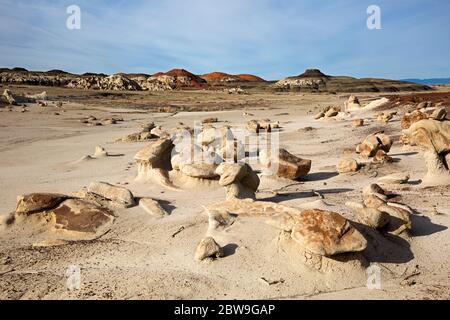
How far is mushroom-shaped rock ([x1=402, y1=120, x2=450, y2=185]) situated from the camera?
19.6 feet

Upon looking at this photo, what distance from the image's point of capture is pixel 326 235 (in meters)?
Result: 3.36

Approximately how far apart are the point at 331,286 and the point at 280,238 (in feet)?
2.17

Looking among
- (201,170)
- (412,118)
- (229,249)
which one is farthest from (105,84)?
(229,249)

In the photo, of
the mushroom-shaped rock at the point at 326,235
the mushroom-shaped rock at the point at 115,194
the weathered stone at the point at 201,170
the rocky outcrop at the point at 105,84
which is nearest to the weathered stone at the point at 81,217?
the mushroom-shaped rock at the point at 115,194

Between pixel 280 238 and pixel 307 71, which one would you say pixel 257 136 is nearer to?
pixel 280 238

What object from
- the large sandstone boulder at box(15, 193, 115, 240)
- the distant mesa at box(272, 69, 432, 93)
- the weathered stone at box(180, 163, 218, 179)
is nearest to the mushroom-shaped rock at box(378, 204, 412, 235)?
the weathered stone at box(180, 163, 218, 179)

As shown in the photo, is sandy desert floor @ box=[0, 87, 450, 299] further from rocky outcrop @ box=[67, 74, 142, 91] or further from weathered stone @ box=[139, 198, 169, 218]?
rocky outcrop @ box=[67, 74, 142, 91]

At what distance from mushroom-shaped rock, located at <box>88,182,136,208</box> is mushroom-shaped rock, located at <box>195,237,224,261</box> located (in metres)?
1.80

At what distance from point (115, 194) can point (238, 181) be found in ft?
5.21

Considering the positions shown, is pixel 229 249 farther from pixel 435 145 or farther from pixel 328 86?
pixel 328 86

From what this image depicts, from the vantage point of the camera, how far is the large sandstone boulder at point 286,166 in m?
6.63

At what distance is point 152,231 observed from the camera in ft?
14.6
